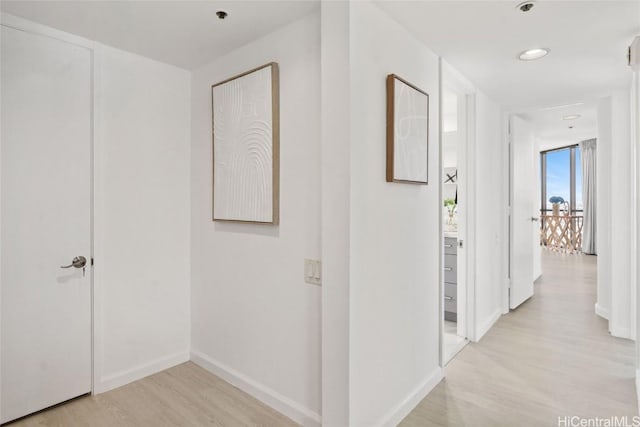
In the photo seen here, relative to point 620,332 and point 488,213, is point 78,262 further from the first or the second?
point 620,332

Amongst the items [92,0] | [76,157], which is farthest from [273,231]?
[92,0]

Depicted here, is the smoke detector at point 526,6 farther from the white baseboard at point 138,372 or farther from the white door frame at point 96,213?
the white baseboard at point 138,372

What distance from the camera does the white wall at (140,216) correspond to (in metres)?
2.49

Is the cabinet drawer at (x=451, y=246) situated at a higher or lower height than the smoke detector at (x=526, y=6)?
lower

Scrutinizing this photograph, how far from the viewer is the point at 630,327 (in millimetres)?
3379

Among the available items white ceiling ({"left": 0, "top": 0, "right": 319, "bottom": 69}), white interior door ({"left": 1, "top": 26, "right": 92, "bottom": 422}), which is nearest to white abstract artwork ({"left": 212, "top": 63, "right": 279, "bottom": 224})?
white ceiling ({"left": 0, "top": 0, "right": 319, "bottom": 69})

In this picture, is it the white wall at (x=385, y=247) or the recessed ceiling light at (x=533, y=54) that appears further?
the recessed ceiling light at (x=533, y=54)

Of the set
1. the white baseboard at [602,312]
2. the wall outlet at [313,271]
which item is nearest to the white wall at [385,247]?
the wall outlet at [313,271]

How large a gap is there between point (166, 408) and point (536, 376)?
8.40 ft

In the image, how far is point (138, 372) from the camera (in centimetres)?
265

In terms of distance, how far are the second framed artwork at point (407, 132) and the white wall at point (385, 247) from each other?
52mm

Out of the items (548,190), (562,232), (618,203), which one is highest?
(548,190)

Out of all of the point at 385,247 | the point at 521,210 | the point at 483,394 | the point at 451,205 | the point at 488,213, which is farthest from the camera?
the point at 451,205

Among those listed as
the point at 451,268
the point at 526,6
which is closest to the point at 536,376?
the point at 451,268
